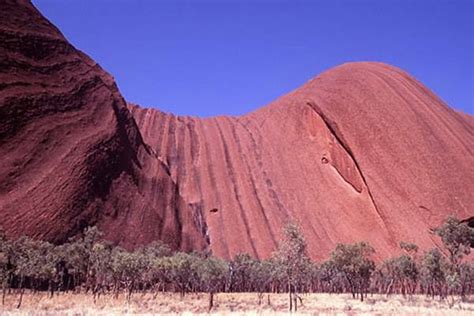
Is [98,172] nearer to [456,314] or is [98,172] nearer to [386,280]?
[386,280]

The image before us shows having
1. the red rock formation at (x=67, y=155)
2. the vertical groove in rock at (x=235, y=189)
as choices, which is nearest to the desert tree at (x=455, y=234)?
the vertical groove in rock at (x=235, y=189)

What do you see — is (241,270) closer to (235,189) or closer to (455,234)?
(235,189)

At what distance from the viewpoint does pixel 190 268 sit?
60000 mm

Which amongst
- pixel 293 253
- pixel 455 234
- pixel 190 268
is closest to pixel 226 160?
pixel 190 268

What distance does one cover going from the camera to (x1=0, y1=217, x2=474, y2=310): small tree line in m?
46.6

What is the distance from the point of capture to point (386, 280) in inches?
2926

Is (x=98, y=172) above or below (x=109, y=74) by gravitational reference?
below

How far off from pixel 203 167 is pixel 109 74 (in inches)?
956

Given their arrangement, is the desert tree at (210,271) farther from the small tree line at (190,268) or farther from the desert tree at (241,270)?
the desert tree at (241,270)

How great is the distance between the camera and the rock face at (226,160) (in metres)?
67.6

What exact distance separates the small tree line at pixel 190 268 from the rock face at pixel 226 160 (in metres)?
6.00

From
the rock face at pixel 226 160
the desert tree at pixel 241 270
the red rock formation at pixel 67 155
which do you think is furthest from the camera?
the desert tree at pixel 241 270

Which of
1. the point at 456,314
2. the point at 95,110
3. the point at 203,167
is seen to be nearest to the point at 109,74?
the point at 95,110

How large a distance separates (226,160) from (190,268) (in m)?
44.4
